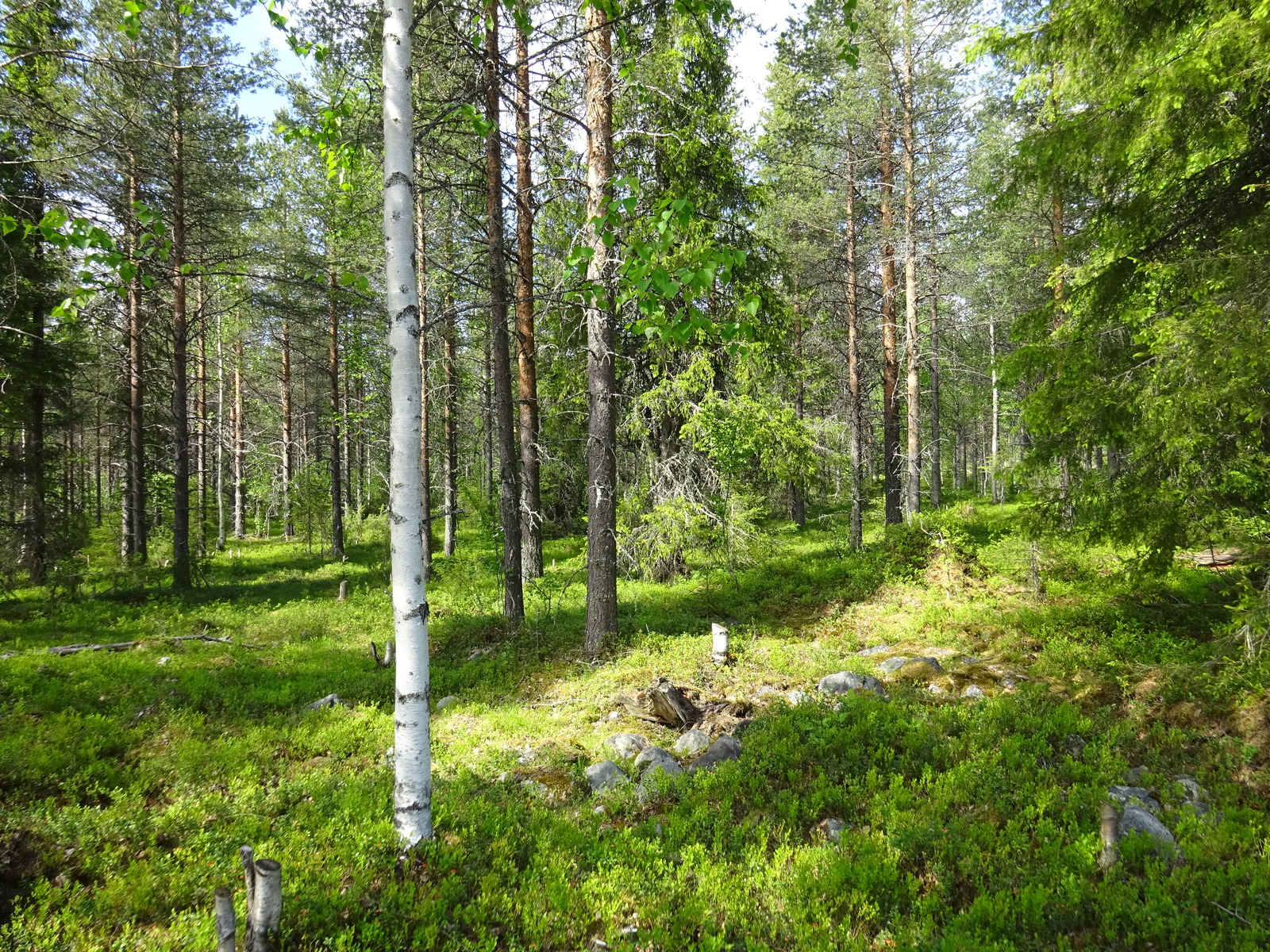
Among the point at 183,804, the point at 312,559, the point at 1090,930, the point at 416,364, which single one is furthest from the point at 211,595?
the point at 1090,930

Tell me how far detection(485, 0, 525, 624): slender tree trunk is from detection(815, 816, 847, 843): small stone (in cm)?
646

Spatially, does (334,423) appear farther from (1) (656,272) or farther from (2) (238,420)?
(1) (656,272)

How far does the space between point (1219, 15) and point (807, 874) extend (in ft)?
24.5

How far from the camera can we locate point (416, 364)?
3.82 m

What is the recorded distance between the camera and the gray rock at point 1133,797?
181 inches

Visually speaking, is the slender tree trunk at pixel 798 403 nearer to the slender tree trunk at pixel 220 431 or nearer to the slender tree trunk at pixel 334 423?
the slender tree trunk at pixel 334 423

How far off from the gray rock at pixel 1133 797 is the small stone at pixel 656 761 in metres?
3.43

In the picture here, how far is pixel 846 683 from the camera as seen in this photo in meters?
7.36

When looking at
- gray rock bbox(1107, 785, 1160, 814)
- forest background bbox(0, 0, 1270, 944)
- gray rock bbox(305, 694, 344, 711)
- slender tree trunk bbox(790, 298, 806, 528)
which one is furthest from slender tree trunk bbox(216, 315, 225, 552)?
gray rock bbox(1107, 785, 1160, 814)

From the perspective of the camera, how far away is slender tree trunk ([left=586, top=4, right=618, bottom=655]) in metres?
7.97

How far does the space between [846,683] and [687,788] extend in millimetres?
3127

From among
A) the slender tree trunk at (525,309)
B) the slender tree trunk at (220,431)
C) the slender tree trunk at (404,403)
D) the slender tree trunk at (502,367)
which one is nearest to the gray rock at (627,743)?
the slender tree trunk at (404,403)

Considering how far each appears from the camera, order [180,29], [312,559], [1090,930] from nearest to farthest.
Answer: [1090,930] → [180,29] → [312,559]

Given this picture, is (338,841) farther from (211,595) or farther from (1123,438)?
(211,595)
